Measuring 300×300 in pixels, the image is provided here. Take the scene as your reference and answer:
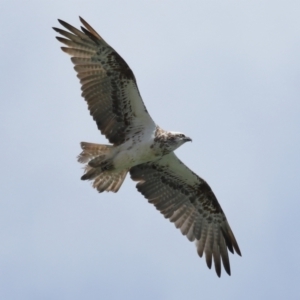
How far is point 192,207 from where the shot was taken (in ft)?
56.0

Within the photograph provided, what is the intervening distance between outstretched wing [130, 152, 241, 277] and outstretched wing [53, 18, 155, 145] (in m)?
1.21

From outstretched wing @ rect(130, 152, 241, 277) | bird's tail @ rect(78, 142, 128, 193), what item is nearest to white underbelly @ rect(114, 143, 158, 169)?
bird's tail @ rect(78, 142, 128, 193)

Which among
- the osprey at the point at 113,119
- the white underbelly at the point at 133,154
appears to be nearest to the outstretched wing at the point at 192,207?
the osprey at the point at 113,119

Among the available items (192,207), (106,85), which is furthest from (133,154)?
(192,207)

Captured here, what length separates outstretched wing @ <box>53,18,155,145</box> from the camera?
1551 cm

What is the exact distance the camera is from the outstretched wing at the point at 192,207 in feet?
55.0

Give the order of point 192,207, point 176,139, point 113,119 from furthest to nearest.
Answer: point 192,207 → point 113,119 → point 176,139

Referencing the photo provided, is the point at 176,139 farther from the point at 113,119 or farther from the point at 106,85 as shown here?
the point at 106,85

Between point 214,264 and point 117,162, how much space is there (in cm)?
279

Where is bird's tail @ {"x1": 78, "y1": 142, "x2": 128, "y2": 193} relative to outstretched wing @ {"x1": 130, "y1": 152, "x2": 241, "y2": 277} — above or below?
above

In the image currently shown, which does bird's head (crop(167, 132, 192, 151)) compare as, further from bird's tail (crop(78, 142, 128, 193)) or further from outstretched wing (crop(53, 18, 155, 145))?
bird's tail (crop(78, 142, 128, 193))

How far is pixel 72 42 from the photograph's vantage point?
1567 centimetres

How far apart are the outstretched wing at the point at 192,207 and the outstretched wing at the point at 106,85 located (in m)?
1.21

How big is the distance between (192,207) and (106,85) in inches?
118
